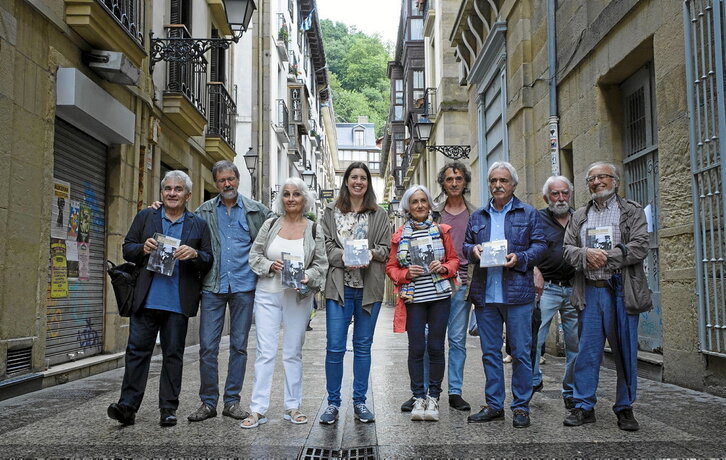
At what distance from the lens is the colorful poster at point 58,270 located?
8.26m

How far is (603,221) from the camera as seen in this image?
514cm

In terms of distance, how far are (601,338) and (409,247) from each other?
1530 mm

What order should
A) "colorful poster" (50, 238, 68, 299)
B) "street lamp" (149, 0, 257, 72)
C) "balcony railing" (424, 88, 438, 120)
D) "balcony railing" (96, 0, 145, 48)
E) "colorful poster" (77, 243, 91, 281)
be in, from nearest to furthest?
"colorful poster" (50, 238, 68, 299)
"balcony railing" (96, 0, 145, 48)
"colorful poster" (77, 243, 91, 281)
"street lamp" (149, 0, 257, 72)
"balcony railing" (424, 88, 438, 120)

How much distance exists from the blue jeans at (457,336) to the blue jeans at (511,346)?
1.26ft

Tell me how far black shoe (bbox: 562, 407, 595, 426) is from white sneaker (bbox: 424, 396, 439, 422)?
888mm

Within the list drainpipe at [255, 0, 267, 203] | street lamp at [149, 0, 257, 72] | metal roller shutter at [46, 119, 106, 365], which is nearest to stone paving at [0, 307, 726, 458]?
metal roller shutter at [46, 119, 106, 365]

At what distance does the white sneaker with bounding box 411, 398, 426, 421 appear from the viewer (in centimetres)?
A: 515

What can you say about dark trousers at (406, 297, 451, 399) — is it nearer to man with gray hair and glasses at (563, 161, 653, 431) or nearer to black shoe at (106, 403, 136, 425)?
man with gray hair and glasses at (563, 161, 653, 431)

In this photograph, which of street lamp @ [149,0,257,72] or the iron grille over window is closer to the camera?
the iron grille over window

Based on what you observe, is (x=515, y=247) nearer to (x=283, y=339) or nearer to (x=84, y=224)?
(x=283, y=339)

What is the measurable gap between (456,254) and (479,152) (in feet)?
35.2

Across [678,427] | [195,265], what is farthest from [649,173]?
[195,265]

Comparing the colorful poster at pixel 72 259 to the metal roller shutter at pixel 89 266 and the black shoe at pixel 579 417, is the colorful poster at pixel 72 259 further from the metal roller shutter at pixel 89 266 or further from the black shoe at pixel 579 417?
the black shoe at pixel 579 417

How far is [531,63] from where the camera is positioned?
11773 millimetres
